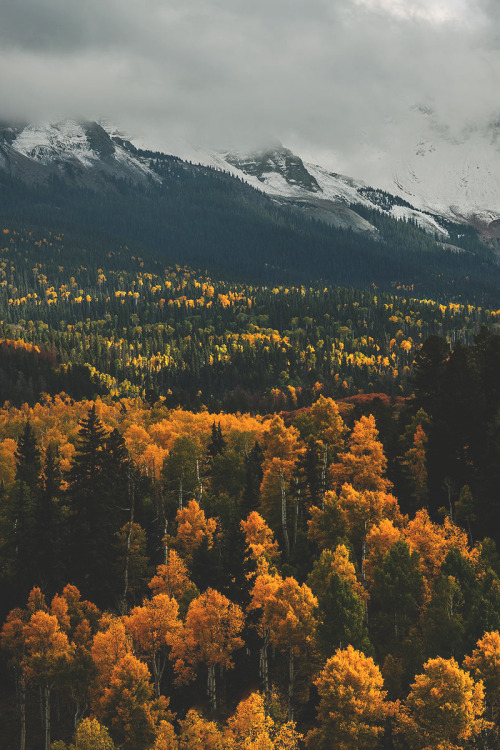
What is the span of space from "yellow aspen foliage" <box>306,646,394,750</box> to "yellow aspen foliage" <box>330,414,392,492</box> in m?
31.1

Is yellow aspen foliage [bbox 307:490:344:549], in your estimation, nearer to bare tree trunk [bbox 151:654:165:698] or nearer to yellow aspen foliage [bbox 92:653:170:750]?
bare tree trunk [bbox 151:654:165:698]

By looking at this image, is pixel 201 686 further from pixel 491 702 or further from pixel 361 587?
pixel 491 702

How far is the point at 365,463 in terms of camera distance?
265 feet

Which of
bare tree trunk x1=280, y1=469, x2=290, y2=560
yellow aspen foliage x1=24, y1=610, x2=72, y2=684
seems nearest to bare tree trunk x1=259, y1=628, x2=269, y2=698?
yellow aspen foliage x1=24, y1=610, x2=72, y2=684

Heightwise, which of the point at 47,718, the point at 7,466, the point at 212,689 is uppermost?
the point at 7,466

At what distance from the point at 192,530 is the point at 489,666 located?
116 feet

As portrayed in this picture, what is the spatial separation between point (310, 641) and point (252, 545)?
43.4 feet

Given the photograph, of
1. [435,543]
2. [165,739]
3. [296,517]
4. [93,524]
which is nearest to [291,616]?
[165,739]

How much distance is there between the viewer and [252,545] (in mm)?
68875

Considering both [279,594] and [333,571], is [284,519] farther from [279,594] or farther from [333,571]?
[279,594]

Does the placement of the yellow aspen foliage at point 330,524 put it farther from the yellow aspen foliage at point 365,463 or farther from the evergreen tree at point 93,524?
the evergreen tree at point 93,524

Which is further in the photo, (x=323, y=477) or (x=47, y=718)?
(x=323, y=477)

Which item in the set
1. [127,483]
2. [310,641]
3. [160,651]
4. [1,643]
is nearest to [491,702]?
[310,641]

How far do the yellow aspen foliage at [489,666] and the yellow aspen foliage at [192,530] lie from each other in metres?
31.0
